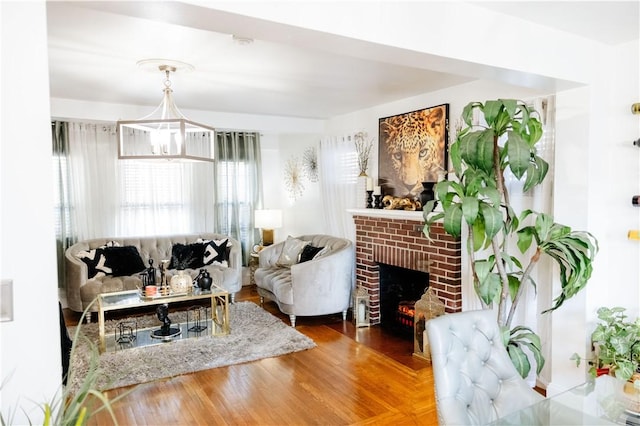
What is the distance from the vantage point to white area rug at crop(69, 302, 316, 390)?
354 cm

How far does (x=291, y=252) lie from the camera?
18.5ft

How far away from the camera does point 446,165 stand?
406 cm

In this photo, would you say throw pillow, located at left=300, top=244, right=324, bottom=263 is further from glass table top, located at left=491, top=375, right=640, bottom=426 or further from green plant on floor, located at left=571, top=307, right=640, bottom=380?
glass table top, located at left=491, top=375, right=640, bottom=426

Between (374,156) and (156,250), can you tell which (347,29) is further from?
(156,250)

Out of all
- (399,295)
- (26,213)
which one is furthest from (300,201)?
(26,213)

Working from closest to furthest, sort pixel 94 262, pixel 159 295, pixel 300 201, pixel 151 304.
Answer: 1. pixel 151 304
2. pixel 159 295
3. pixel 94 262
4. pixel 300 201

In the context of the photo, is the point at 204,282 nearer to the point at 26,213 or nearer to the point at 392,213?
the point at 392,213

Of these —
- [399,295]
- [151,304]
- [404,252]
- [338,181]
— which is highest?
[338,181]

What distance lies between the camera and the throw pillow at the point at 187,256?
226 inches

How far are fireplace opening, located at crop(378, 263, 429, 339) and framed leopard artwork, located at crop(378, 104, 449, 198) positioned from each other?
82cm

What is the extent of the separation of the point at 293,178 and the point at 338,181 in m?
1.27

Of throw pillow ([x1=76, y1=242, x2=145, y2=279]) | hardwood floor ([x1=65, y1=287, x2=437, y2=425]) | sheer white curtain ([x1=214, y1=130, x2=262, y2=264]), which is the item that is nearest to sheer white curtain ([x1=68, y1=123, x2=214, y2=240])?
sheer white curtain ([x1=214, y1=130, x2=262, y2=264])

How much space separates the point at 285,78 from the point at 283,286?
2237 millimetres

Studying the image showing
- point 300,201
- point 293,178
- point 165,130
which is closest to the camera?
point 165,130
